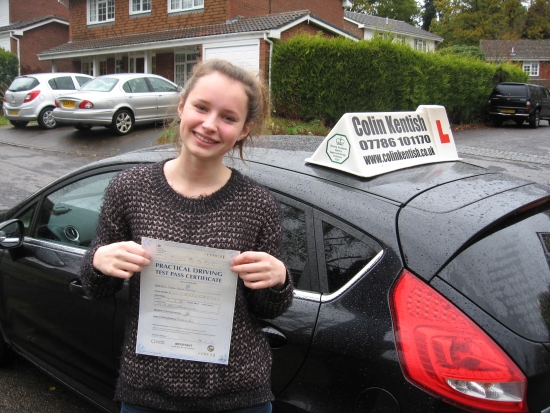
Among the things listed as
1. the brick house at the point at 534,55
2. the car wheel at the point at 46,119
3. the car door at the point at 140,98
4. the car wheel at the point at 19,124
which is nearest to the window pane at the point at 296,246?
the car door at the point at 140,98

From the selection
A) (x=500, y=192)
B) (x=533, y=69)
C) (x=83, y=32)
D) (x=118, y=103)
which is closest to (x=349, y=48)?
(x=118, y=103)

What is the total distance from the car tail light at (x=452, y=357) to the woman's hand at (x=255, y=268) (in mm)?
568

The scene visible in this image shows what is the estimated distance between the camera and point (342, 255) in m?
2.04

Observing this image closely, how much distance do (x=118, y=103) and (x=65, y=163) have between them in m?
3.41

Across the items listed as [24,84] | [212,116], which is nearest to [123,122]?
[24,84]

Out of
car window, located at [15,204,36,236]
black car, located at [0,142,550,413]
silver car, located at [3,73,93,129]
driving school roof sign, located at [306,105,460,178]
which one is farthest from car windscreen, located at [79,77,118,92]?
driving school roof sign, located at [306,105,460,178]

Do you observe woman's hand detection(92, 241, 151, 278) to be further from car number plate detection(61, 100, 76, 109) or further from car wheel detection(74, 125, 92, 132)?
car wheel detection(74, 125, 92, 132)

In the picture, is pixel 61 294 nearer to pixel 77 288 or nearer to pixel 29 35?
pixel 77 288

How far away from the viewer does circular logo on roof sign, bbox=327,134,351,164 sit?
7.60ft

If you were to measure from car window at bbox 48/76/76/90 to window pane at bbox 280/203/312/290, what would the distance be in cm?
1708

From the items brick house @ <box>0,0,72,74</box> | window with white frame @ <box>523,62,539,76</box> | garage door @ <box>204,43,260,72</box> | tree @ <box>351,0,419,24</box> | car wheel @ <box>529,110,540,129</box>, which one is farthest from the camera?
tree @ <box>351,0,419,24</box>

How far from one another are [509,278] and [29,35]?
112 ft

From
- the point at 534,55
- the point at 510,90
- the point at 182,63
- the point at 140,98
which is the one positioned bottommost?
the point at 140,98

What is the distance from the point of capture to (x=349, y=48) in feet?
52.0
